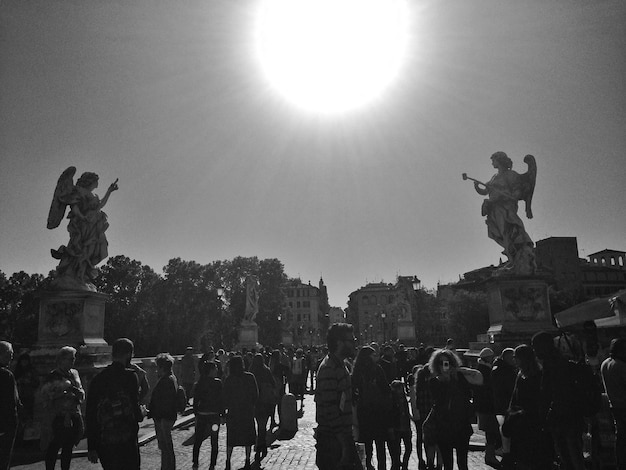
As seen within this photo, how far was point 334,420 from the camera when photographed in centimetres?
443

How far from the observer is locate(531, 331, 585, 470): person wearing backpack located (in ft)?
16.3

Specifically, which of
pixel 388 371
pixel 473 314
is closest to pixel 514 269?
pixel 388 371

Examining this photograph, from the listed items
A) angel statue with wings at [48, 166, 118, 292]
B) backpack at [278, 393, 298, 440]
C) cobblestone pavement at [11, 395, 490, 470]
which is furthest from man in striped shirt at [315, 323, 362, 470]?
angel statue with wings at [48, 166, 118, 292]

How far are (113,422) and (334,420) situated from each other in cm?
214

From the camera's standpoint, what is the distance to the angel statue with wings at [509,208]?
1238 centimetres

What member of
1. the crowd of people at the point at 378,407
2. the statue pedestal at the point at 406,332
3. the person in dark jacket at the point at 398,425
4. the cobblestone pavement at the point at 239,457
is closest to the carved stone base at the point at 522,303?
the cobblestone pavement at the point at 239,457

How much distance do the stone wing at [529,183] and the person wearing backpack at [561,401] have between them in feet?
28.5

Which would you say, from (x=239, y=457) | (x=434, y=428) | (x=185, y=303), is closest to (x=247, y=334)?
(x=239, y=457)

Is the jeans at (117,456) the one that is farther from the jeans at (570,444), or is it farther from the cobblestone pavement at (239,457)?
the jeans at (570,444)

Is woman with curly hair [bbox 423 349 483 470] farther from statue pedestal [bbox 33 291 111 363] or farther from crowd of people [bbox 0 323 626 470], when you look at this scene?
→ statue pedestal [bbox 33 291 111 363]

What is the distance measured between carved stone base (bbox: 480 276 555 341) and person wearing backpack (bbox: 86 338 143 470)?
9.81m

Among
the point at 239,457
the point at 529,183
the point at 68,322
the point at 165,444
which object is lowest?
the point at 239,457

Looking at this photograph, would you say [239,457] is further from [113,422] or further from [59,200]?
[59,200]

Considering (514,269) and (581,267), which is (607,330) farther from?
(581,267)
